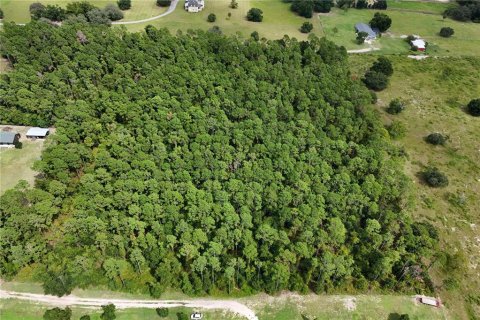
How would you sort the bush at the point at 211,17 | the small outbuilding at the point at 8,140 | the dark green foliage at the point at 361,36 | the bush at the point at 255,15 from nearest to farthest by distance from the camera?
the small outbuilding at the point at 8,140, the dark green foliage at the point at 361,36, the bush at the point at 211,17, the bush at the point at 255,15

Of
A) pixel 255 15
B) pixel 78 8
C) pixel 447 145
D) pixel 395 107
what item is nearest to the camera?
pixel 447 145

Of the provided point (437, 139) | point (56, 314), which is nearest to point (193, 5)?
point (437, 139)

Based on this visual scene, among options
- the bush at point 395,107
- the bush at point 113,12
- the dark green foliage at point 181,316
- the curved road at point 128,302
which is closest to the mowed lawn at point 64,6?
the bush at point 113,12

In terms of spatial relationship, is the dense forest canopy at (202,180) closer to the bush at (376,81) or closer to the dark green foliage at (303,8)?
the bush at (376,81)

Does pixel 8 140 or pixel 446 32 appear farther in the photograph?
pixel 446 32

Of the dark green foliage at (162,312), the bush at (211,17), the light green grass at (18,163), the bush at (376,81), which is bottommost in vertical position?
the dark green foliage at (162,312)

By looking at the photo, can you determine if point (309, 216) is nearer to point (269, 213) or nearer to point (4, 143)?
point (269, 213)

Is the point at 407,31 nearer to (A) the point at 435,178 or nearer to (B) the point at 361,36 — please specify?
(B) the point at 361,36
